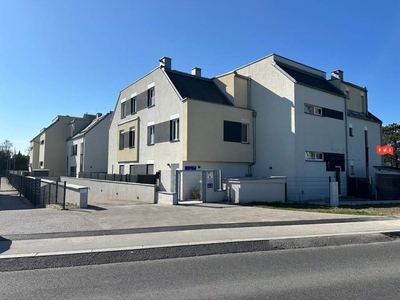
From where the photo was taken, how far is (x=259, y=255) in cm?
661

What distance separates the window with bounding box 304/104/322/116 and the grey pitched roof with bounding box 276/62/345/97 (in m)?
1.41

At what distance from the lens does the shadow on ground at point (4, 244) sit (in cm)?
654

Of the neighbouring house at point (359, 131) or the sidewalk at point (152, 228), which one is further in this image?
the neighbouring house at point (359, 131)

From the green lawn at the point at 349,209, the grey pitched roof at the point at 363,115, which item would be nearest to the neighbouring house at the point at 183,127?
the green lawn at the point at 349,209

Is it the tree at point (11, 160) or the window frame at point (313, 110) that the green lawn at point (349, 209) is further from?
the tree at point (11, 160)

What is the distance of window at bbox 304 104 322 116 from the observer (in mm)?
20516

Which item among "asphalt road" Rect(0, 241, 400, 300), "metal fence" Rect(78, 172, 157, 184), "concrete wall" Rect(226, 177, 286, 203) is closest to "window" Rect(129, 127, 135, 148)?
"metal fence" Rect(78, 172, 157, 184)

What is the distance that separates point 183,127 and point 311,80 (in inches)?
425

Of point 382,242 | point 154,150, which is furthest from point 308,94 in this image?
point 382,242

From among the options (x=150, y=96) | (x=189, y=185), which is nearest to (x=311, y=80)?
(x=150, y=96)

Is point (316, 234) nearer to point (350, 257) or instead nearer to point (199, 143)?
point (350, 257)

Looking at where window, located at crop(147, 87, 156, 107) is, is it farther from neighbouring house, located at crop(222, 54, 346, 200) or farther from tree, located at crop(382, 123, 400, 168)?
tree, located at crop(382, 123, 400, 168)

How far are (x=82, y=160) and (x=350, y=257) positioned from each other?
115ft

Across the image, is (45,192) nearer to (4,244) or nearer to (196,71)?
(4,244)
